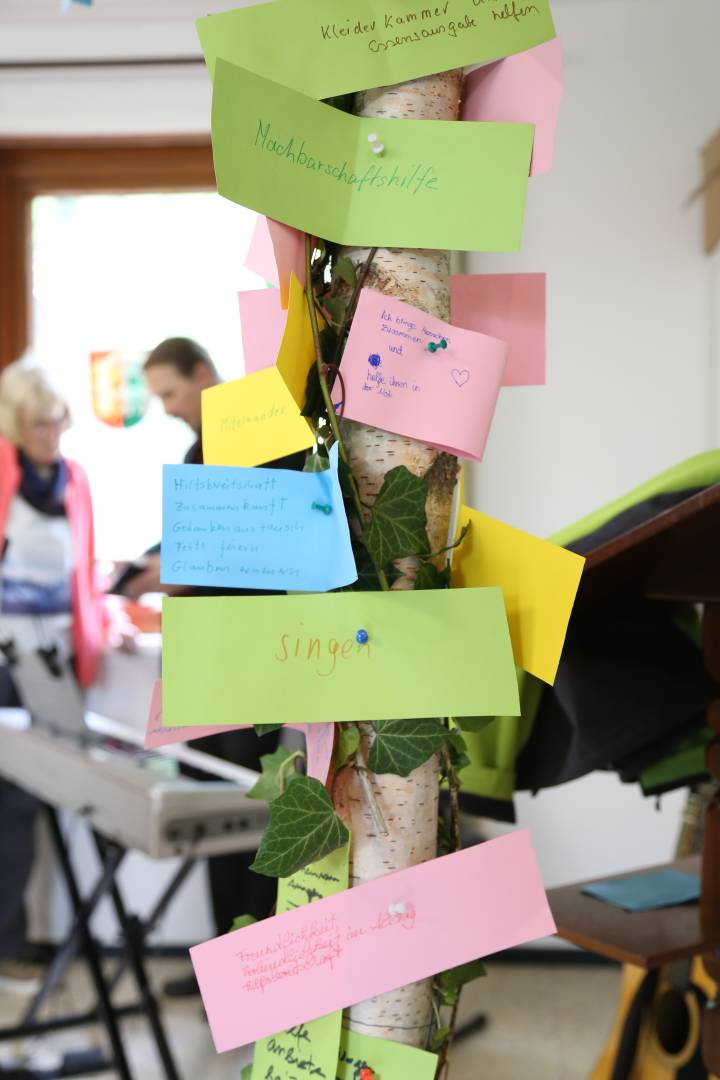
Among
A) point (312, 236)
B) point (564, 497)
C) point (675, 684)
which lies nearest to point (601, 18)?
point (564, 497)

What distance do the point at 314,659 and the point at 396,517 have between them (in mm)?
88

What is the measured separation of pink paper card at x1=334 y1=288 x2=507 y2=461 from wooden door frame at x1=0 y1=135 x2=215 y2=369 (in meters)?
2.92

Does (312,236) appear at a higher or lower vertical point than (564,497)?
higher

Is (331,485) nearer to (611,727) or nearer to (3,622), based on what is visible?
→ (611,727)

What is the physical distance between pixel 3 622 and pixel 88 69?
1.61 meters

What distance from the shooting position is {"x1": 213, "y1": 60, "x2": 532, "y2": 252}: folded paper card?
1.83ft

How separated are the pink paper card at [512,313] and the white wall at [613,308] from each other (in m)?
2.26

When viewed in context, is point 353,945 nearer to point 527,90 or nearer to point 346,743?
point 346,743

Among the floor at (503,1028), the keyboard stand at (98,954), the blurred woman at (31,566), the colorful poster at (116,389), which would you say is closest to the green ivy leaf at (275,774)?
the keyboard stand at (98,954)

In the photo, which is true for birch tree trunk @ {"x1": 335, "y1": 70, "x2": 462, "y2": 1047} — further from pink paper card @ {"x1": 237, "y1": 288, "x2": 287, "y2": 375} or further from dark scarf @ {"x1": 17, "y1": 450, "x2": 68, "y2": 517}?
dark scarf @ {"x1": 17, "y1": 450, "x2": 68, "y2": 517}

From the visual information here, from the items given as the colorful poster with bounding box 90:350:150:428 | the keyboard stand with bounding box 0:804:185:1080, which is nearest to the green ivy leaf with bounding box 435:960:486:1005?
the keyboard stand with bounding box 0:804:185:1080

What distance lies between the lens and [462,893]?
573 mm

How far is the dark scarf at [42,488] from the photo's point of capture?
2949mm

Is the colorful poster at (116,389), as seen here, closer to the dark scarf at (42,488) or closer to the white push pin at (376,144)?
the dark scarf at (42,488)
